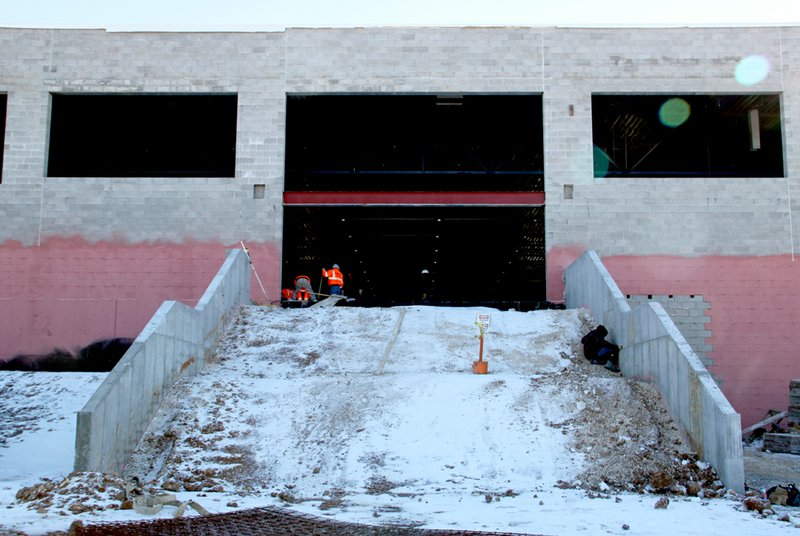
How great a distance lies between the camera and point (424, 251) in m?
40.8

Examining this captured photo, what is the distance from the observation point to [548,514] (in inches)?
381

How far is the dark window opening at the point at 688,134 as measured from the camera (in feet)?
79.8

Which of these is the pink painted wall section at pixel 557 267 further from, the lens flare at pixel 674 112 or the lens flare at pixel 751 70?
the lens flare at pixel 751 70

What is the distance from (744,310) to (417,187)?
16498 mm

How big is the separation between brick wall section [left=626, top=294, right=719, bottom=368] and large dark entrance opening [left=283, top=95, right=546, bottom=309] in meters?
3.74

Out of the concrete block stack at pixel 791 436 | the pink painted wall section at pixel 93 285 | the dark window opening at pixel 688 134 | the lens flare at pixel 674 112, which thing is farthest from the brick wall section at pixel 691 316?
the pink painted wall section at pixel 93 285

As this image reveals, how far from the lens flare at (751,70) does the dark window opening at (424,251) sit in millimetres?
7247

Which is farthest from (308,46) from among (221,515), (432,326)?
(221,515)

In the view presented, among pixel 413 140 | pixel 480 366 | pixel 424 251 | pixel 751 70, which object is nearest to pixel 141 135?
pixel 413 140

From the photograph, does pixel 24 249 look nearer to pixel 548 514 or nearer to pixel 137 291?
pixel 137 291

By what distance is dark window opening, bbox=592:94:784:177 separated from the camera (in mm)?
24312

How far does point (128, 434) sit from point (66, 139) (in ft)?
49.9

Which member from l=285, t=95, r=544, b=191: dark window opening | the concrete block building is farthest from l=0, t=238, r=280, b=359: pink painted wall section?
l=285, t=95, r=544, b=191: dark window opening

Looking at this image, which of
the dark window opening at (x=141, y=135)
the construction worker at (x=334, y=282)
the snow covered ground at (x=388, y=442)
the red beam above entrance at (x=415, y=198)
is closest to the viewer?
the snow covered ground at (x=388, y=442)
